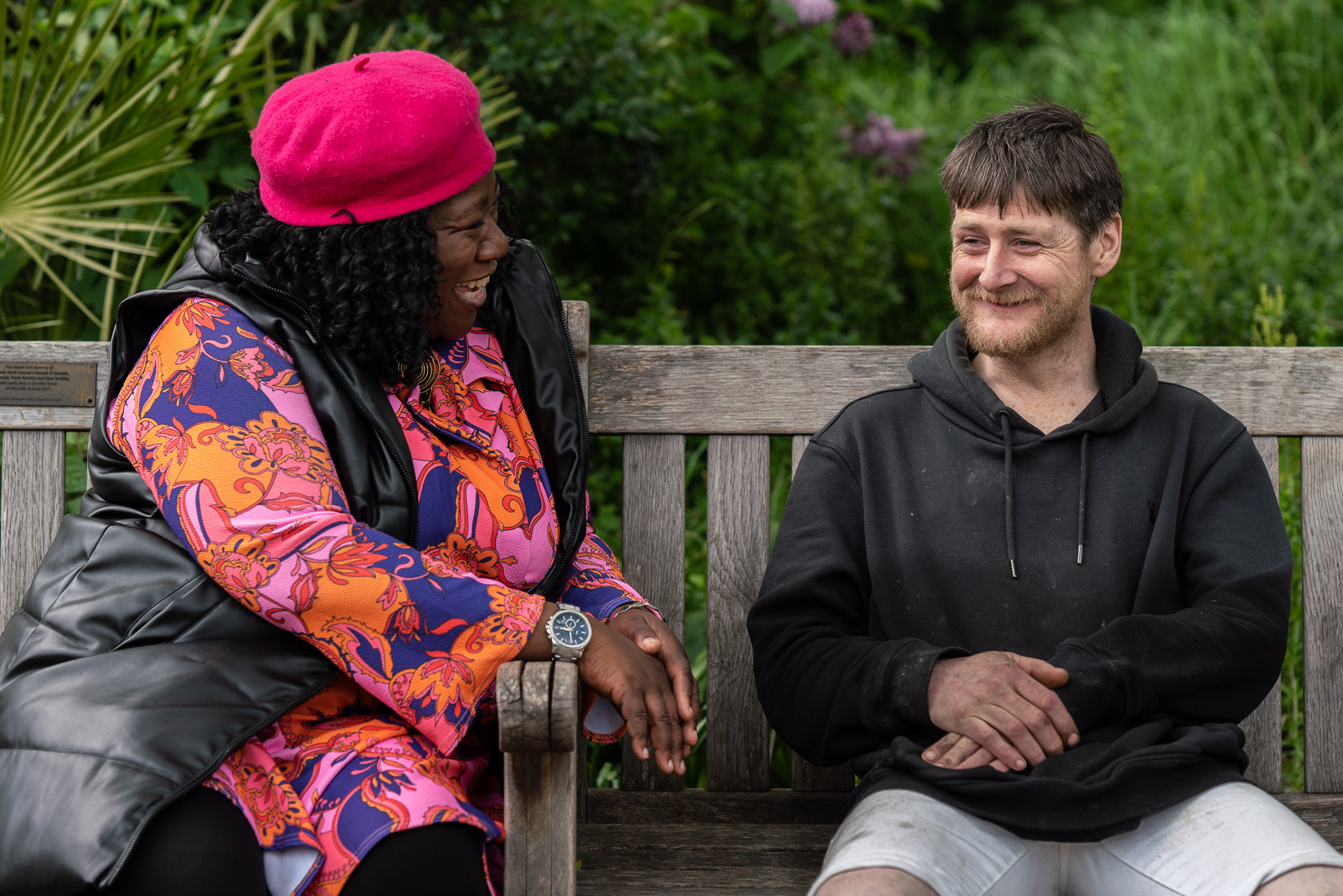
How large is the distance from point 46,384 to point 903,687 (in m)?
1.73

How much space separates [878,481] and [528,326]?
714 mm

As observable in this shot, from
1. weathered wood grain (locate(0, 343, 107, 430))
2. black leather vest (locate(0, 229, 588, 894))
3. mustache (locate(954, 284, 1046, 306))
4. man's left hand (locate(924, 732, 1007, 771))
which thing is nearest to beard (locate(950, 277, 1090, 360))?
mustache (locate(954, 284, 1046, 306))

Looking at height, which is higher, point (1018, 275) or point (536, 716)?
point (1018, 275)

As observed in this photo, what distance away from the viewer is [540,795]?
1.62 metres

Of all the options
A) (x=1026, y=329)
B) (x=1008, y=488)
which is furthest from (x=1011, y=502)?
(x=1026, y=329)

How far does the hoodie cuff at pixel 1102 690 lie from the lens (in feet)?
6.06

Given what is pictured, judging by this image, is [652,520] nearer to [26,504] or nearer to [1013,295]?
[1013,295]

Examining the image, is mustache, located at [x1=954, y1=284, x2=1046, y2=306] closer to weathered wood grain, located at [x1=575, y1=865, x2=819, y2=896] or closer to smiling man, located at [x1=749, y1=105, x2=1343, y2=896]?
smiling man, located at [x1=749, y1=105, x2=1343, y2=896]

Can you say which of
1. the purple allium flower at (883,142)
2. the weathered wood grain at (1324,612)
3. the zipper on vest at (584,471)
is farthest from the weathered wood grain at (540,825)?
the purple allium flower at (883,142)

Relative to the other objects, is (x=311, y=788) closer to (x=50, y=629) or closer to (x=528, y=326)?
(x=50, y=629)

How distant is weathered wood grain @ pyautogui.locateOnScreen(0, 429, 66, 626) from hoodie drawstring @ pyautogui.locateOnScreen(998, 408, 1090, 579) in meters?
1.80

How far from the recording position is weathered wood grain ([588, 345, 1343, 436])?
7.63 ft

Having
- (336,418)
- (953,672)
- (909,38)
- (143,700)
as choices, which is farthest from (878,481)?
(909,38)

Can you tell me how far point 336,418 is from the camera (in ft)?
6.03
